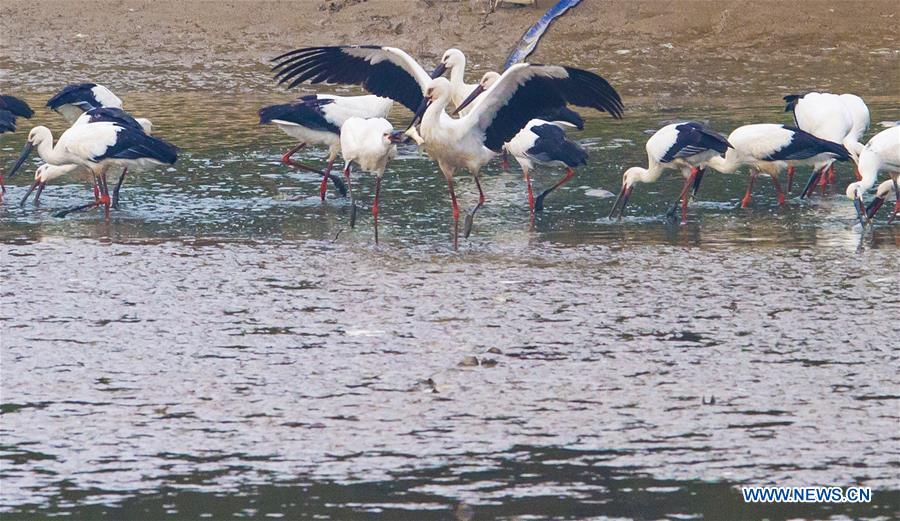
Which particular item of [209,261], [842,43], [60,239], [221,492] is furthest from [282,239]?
[842,43]

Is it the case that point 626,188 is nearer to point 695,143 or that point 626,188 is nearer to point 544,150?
point 695,143

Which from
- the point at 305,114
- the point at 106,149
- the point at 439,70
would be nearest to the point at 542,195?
the point at 439,70

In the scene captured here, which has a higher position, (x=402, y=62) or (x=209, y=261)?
(x=402, y=62)

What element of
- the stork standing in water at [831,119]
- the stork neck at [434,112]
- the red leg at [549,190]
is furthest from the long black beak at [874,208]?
the stork neck at [434,112]

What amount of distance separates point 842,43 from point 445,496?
515 inches

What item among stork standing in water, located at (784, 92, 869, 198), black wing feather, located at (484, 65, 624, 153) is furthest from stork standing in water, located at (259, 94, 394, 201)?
stork standing in water, located at (784, 92, 869, 198)

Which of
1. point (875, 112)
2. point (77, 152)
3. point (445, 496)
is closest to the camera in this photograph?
point (445, 496)

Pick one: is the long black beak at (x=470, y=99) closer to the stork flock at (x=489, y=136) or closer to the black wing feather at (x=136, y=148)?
the stork flock at (x=489, y=136)

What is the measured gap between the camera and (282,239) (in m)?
9.66

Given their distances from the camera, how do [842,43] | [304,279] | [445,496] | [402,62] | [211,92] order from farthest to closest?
[842,43], [211,92], [402,62], [304,279], [445,496]

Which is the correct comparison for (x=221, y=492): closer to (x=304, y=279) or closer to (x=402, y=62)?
(x=304, y=279)

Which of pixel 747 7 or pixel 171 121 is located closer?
pixel 171 121

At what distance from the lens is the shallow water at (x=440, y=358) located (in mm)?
5469

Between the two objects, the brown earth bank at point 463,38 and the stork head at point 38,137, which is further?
the brown earth bank at point 463,38
